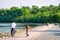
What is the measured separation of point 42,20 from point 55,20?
53.1 feet

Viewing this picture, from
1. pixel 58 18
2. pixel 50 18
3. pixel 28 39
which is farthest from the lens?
pixel 50 18

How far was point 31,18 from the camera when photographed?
19888 centimetres

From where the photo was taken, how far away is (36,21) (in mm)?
198000

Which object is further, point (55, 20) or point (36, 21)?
point (36, 21)

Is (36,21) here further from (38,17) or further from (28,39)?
(28,39)

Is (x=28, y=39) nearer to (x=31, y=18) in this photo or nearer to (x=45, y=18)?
(x=45, y=18)

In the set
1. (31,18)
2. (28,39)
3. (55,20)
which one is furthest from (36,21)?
(28,39)

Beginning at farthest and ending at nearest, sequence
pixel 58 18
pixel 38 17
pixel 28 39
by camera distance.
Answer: pixel 38 17
pixel 58 18
pixel 28 39

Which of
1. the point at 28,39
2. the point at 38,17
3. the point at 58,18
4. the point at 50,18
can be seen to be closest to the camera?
the point at 28,39

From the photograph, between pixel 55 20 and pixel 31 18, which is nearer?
pixel 55 20

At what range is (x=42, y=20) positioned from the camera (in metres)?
186

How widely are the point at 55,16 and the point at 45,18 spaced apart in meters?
10.3

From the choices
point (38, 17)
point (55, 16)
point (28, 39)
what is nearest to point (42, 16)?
point (38, 17)

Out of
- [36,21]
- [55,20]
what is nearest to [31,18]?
[36,21]
